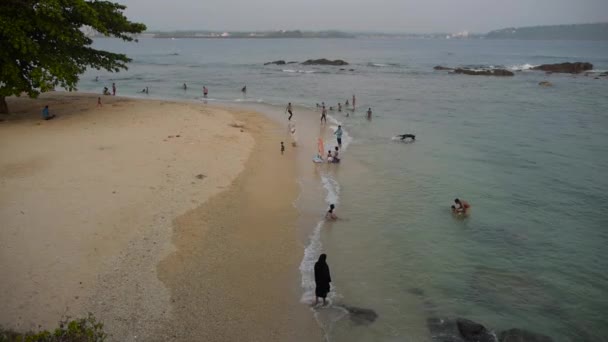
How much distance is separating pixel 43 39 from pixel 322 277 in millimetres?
23450

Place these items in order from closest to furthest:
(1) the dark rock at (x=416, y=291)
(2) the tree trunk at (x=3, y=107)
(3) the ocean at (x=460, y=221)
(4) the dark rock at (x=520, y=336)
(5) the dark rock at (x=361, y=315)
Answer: (4) the dark rock at (x=520, y=336)
(5) the dark rock at (x=361, y=315)
(3) the ocean at (x=460, y=221)
(1) the dark rock at (x=416, y=291)
(2) the tree trunk at (x=3, y=107)

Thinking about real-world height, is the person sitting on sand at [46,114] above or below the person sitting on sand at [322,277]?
above

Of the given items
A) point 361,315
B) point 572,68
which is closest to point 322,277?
point 361,315

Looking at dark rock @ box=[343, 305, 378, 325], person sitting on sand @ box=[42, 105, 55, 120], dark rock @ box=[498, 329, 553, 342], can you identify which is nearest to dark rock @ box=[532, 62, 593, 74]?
dark rock @ box=[498, 329, 553, 342]

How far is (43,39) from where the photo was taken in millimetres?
24297

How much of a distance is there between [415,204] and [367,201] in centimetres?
199

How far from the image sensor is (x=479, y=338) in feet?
31.2

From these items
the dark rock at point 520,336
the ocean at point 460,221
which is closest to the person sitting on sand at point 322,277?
the ocean at point 460,221

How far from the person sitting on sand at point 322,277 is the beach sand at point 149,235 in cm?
62

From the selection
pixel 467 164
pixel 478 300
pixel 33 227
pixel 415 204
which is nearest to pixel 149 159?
pixel 33 227

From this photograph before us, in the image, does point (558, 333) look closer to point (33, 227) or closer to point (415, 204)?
point (415, 204)

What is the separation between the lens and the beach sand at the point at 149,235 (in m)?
9.55

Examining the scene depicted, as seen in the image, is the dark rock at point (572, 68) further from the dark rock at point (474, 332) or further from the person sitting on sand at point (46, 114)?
the person sitting on sand at point (46, 114)

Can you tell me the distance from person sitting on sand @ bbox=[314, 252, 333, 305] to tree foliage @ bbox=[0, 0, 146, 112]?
761 inches
